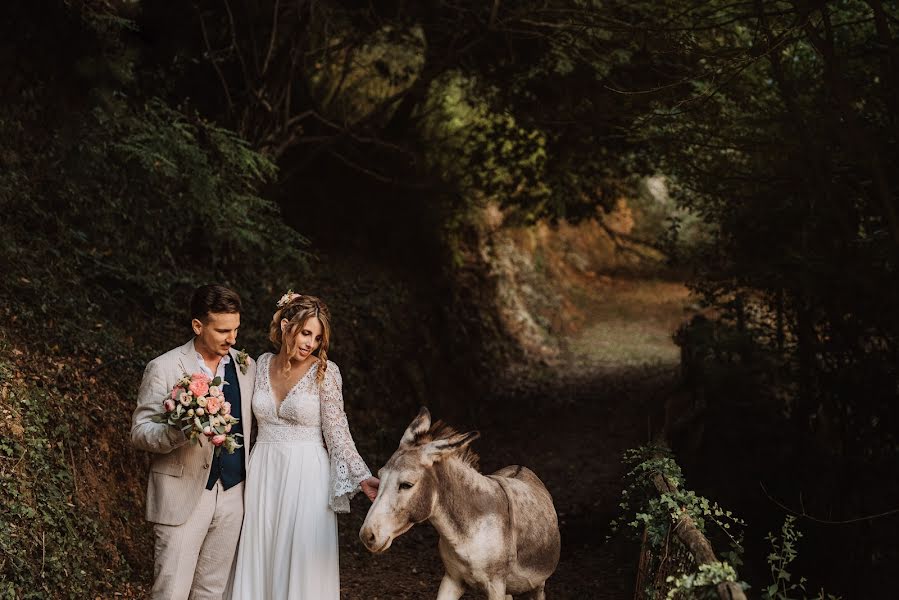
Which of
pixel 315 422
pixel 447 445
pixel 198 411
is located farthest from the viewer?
pixel 315 422

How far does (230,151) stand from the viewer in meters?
10.6

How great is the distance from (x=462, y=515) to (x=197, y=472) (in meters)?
1.48

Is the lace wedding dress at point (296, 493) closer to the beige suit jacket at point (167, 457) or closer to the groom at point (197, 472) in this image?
the groom at point (197, 472)

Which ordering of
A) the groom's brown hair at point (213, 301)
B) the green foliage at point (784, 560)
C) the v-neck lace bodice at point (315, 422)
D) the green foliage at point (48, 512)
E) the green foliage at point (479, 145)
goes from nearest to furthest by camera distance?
the green foliage at point (784, 560) → the groom's brown hair at point (213, 301) → the v-neck lace bodice at point (315, 422) → the green foliage at point (48, 512) → the green foliage at point (479, 145)

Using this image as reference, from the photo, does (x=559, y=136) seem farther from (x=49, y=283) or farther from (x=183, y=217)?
(x=49, y=283)

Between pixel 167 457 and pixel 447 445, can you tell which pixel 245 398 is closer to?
pixel 167 457

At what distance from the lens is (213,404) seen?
4371 mm

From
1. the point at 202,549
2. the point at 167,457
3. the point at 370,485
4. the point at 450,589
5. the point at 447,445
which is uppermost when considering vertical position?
the point at 447,445

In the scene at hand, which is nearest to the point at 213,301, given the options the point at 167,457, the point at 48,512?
the point at 167,457

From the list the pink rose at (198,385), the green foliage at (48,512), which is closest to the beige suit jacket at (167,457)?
the pink rose at (198,385)

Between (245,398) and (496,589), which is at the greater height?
(245,398)

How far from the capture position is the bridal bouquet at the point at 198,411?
171 inches

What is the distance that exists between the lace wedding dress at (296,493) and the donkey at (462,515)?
37 centimetres

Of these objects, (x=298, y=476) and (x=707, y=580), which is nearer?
(x=707, y=580)
